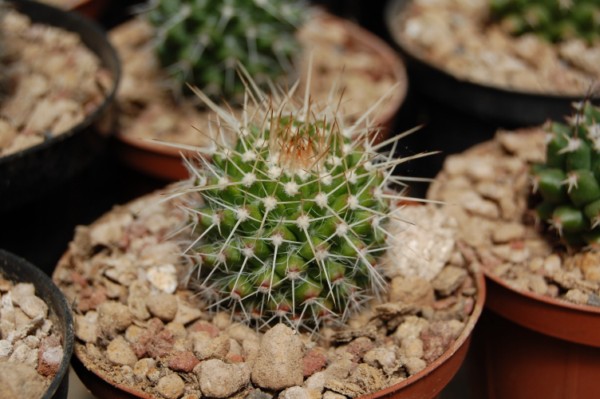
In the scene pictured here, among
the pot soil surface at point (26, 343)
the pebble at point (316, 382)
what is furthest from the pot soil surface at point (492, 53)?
the pot soil surface at point (26, 343)

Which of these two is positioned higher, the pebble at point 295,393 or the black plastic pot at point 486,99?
the black plastic pot at point 486,99

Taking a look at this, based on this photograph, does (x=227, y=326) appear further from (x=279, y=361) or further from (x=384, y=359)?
(x=384, y=359)

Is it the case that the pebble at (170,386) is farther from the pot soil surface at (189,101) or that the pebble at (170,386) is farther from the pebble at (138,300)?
the pot soil surface at (189,101)

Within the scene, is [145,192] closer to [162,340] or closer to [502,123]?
[162,340]

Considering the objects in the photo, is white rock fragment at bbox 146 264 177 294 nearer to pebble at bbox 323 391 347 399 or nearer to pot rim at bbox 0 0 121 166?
pot rim at bbox 0 0 121 166

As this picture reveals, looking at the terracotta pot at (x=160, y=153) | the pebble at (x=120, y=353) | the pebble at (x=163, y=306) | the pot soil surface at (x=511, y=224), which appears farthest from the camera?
the terracotta pot at (x=160, y=153)

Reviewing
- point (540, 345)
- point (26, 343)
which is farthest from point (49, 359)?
point (540, 345)
